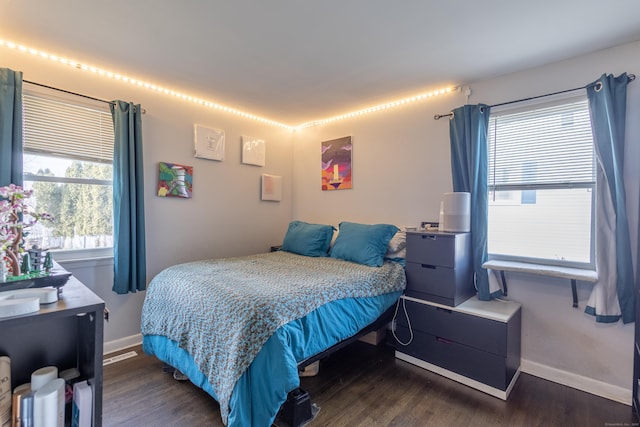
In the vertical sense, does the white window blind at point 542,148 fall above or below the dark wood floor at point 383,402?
above

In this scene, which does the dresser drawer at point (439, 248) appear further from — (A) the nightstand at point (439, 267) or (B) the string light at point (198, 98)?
(B) the string light at point (198, 98)

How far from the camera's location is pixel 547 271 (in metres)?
2.13

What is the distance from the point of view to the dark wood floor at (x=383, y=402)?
5.92 feet

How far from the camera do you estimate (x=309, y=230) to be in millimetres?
3361

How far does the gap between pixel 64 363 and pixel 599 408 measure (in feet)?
9.74

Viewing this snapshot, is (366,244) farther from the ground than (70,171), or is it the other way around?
(70,171)

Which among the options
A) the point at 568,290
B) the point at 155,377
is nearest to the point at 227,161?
the point at 155,377

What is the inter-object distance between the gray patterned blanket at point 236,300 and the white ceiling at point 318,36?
1.66 metres

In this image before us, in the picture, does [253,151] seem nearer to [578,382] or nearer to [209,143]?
[209,143]

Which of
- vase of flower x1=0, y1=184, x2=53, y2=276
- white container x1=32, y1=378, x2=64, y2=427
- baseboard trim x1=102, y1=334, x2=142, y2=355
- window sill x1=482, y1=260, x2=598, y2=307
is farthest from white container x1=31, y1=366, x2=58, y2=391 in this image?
window sill x1=482, y1=260, x2=598, y2=307

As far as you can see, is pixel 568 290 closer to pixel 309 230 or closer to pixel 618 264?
pixel 618 264

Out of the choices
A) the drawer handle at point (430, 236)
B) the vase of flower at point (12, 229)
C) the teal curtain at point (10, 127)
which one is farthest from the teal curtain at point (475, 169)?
the teal curtain at point (10, 127)

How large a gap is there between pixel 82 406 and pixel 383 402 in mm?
1685

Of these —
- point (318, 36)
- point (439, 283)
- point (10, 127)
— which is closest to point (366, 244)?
point (439, 283)
